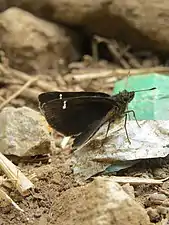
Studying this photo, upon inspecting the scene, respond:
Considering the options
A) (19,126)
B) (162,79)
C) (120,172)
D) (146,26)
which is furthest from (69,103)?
(146,26)

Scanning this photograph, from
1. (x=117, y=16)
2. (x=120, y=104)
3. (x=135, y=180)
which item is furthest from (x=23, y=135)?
(x=117, y=16)

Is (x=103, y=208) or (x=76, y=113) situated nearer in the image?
(x=103, y=208)

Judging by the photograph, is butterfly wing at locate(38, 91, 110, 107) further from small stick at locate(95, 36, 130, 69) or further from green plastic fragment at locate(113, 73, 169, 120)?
small stick at locate(95, 36, 130, 69)

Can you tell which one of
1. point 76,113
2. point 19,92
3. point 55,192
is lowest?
point 19,92

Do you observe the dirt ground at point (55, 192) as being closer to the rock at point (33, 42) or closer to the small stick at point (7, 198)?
the small stick at point (7, 198)

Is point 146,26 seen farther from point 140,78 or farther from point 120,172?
point 120,172

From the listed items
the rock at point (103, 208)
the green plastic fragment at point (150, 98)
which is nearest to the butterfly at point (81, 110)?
the green plastic fragment at point (150, 98)

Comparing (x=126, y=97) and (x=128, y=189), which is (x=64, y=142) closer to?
(x=126, y=97)

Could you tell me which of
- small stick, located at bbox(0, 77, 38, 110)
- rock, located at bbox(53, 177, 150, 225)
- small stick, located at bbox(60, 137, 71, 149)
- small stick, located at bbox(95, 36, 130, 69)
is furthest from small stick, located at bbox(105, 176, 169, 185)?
small stick, located at bbox(95, 36, 130, 69)
